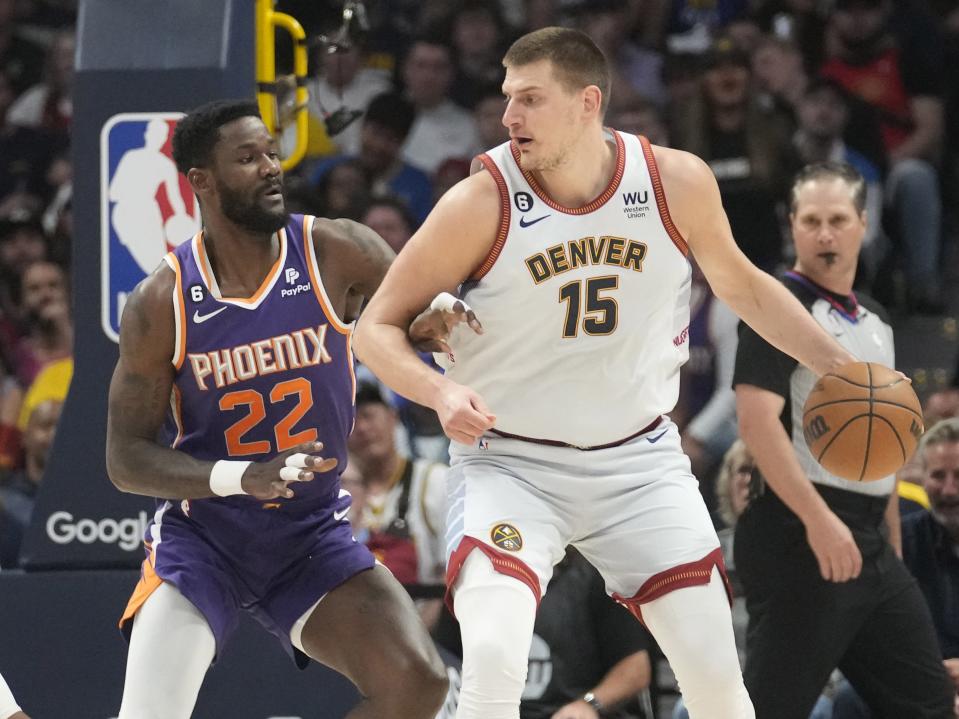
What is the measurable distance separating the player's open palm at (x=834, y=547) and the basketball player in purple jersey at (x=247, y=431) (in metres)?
1.35

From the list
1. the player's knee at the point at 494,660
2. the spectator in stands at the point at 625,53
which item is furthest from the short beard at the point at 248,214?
the spectator in stands at the point at 625,53

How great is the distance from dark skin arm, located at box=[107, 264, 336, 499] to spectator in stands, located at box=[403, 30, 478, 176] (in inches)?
206

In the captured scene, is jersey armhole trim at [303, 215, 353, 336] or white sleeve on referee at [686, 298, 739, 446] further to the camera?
white sleeve on referee at [686, 298, 739, 446]

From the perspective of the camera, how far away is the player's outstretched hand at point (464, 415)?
152 inches

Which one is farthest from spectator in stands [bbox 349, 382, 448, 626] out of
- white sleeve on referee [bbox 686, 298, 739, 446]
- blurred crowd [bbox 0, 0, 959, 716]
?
white sleeve on referee [bbox 686, 298, 739, 446]

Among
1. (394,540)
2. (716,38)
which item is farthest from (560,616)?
(716,38)

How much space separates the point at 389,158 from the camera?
9766mm

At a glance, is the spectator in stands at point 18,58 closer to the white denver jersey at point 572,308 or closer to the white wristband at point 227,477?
the white wristband at point 227,477

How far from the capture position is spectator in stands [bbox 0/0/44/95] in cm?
1112

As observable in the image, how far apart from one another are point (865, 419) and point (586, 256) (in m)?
0.90

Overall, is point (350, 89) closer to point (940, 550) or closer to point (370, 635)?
point (940, 550)

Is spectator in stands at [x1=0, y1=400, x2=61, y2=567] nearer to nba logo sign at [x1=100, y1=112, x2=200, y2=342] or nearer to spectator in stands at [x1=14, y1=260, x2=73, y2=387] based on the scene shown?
spectator in stands at [x1=14, y1=260, x2=73, y2=387]

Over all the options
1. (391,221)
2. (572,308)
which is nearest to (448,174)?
(391,221)

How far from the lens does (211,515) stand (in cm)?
473
